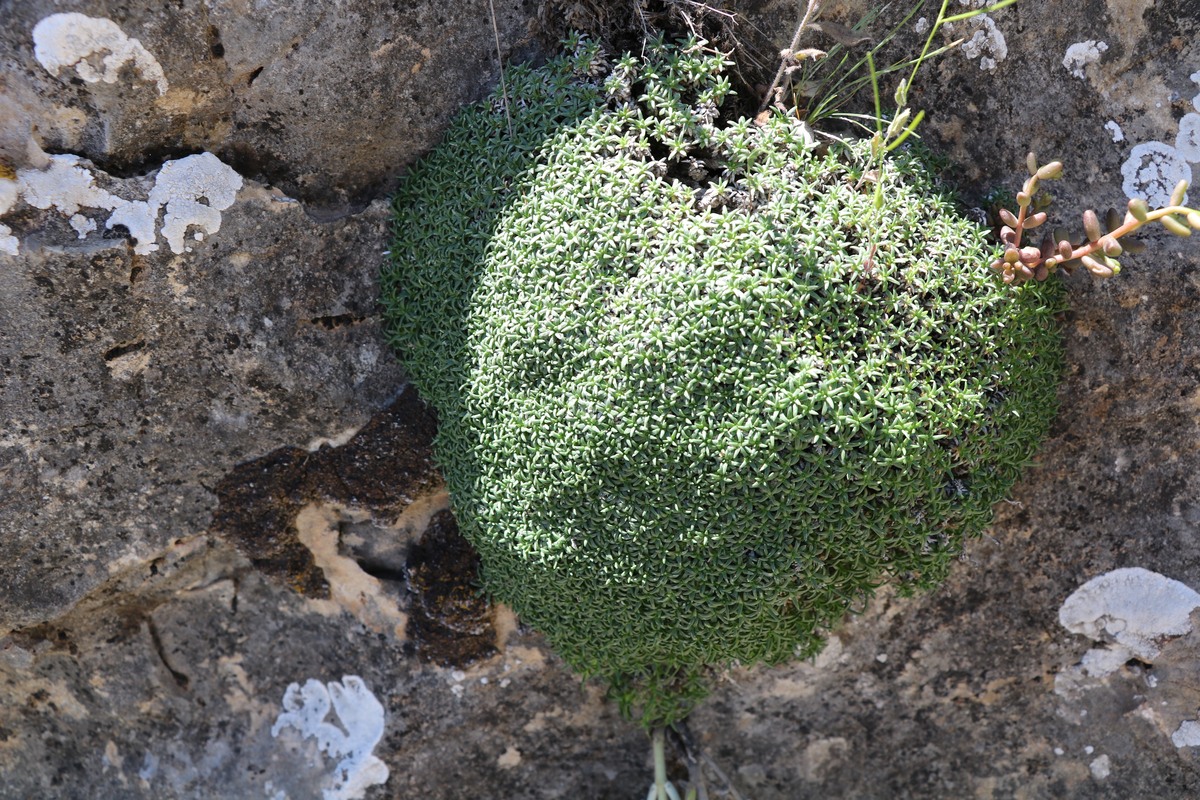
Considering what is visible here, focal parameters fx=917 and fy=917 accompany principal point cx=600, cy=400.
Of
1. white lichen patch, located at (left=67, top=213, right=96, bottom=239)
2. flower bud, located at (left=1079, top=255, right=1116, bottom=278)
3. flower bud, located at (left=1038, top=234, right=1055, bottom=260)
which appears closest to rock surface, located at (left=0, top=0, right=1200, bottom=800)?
white lichen patch, located at (left=67, top=213, right=96, bottom=239)

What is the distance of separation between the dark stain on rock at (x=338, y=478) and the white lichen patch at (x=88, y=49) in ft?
3.52

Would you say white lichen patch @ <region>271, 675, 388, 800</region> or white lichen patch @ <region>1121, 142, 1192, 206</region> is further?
white lichen patch @ <region>271, 675, 388, 800</region>

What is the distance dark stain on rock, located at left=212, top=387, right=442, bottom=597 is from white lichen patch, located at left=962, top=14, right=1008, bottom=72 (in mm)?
1775

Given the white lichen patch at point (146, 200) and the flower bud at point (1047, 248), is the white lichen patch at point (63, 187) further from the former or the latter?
the flower bud at point (1047, 248)

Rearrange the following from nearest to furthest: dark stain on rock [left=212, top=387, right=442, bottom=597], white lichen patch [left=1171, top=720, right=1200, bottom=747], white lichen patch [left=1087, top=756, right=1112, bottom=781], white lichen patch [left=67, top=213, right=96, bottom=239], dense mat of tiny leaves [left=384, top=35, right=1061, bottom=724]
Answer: dense mat of tiny leaves [left=384, top=35, right=1061, bottom=724] → white lichen patch [left=67, top=213, right=96, bottom=239] → dark stain on rock [left=212, top=387, right=442, bottom=597] → white lichen patch [left=1171, top=720, right=1200, bottom=747] → white lichen patch [left=1087, top=756, right=1112, bottom=781]

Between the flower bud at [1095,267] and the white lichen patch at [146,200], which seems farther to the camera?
the white lichen patch at [146,200]

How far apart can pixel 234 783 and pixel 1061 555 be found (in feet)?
8.86

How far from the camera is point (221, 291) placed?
2.49m

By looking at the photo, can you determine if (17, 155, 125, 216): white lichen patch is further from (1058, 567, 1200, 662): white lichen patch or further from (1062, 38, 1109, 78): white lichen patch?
(1058, 567, 1200, 662): white lichen patch

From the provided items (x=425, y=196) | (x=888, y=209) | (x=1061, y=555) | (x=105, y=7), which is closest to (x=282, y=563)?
(x=425, y=196)

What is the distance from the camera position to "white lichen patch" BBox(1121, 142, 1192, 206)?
238cm

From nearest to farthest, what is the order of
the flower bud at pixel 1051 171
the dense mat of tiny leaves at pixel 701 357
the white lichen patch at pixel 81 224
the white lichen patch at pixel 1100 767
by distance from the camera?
1. the flower bud at pixel 1051 171
2. the dense mat of tiny leaves at pixel 701 357
3. the white lichen patch at pixel 81 224
4. the white lichen patch at pixel 1100 767

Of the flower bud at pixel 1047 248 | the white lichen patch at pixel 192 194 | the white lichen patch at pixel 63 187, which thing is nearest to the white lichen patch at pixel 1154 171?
the flower bud at pixel 1047 248

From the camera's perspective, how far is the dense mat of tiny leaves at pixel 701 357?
2154 millimetres
